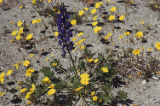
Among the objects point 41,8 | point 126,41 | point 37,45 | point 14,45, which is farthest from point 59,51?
point 41,8

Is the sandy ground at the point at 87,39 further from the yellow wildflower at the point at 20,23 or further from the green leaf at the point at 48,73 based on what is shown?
the green leaf at the point at 48,73

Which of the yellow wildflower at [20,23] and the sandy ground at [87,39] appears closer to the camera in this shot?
the sandy ground at [87,39]

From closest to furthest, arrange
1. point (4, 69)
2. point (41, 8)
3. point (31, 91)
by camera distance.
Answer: point (31, 91)
point (4, 69)
point (41, 8)

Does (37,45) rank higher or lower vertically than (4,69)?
higher

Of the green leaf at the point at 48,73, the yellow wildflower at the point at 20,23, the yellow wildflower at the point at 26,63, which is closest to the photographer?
the green leaf at the point at 48,73

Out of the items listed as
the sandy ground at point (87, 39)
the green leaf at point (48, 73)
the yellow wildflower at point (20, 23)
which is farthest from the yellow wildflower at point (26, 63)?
the yellow wildflower at point (20, 23)

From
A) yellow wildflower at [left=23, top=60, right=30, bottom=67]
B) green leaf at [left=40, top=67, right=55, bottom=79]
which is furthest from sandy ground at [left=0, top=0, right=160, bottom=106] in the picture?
green leaf at [left=40, top=67, right=55, bottom=79]

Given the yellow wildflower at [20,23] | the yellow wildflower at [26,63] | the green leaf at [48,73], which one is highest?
the yellow wildflower at [20,23]

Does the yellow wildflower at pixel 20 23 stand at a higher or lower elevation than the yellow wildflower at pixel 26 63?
higher

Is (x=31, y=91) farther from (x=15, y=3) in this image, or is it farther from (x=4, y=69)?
(x=15, y=3)
